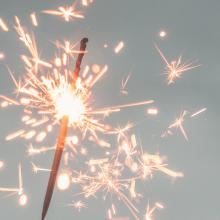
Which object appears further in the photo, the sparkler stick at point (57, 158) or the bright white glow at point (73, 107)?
the bright white glow at point (73, 107)

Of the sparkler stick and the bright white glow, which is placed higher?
the bright white glow

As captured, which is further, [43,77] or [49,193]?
[43,77]

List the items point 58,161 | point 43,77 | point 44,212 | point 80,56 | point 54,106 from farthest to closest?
1. point 43,77
2. point 54,106
3. point 80,56
4. point 58,161
5. point 44,212

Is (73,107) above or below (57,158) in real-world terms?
above

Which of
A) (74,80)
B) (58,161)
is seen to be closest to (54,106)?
(74,80)

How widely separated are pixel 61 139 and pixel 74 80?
1.23 m

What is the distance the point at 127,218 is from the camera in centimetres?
993

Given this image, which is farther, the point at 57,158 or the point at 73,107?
the point at 73,107

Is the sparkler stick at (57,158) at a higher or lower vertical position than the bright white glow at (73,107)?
lower

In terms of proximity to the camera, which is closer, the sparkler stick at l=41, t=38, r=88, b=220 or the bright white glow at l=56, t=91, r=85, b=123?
the sparkler stick at l=41, t=38, r=88, b=220

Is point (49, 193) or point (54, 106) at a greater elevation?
point (54, 106)

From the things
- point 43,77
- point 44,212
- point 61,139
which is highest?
point 43,77

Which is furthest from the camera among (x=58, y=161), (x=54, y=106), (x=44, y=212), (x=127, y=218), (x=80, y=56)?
(x=54, y=106)

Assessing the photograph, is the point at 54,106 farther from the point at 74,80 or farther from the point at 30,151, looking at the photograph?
the point at 74,80
